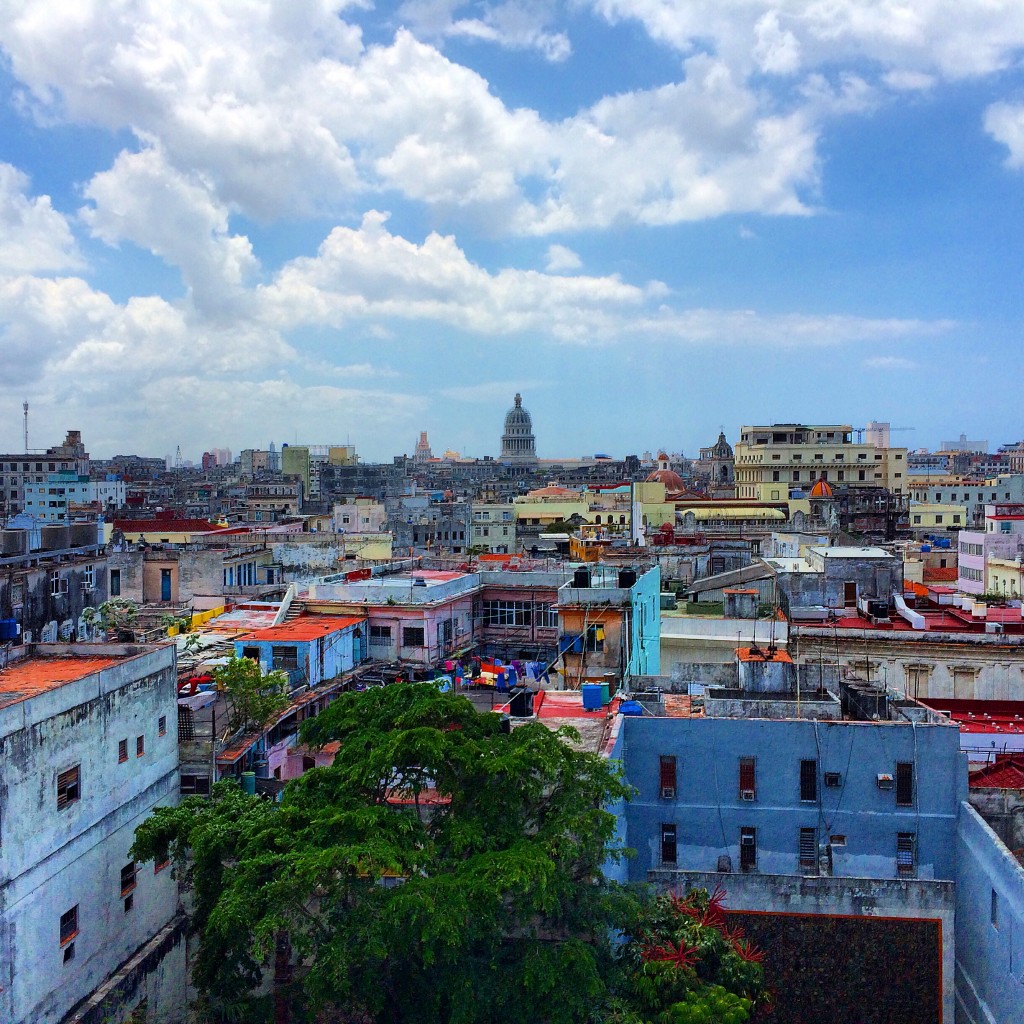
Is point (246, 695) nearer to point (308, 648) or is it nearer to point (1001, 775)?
point (308, 648)

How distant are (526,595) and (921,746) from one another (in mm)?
22359

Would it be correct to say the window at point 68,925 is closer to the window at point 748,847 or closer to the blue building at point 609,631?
the window at point 748,847

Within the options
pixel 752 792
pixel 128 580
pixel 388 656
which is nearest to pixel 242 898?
pixel 752 792

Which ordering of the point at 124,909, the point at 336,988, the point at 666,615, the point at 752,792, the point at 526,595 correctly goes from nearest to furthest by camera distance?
the point at 336,988
the point at 124,909
the point at 752,792
the point at 666,615
the point at 526,595

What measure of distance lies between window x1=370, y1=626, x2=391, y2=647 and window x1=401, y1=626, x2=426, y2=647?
556 mm

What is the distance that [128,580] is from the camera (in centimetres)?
4706

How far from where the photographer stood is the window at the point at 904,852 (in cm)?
2083

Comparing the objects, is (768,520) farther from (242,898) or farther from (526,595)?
(242,898)

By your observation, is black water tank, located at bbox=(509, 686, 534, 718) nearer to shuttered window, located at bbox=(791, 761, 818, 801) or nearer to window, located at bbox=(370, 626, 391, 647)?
shuttered window, located at bbox=(791, 761, 818, 801)

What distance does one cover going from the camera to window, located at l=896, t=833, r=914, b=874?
2083 centimetres

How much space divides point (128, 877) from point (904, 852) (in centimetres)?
1525

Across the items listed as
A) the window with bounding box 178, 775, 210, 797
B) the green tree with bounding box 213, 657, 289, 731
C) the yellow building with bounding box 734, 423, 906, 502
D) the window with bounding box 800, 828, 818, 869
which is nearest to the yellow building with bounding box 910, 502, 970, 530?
the yellow building with bounding box 734, 423, 906, 502

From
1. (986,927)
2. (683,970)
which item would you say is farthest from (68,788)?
(986,927)

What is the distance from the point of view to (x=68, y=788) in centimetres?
1773
